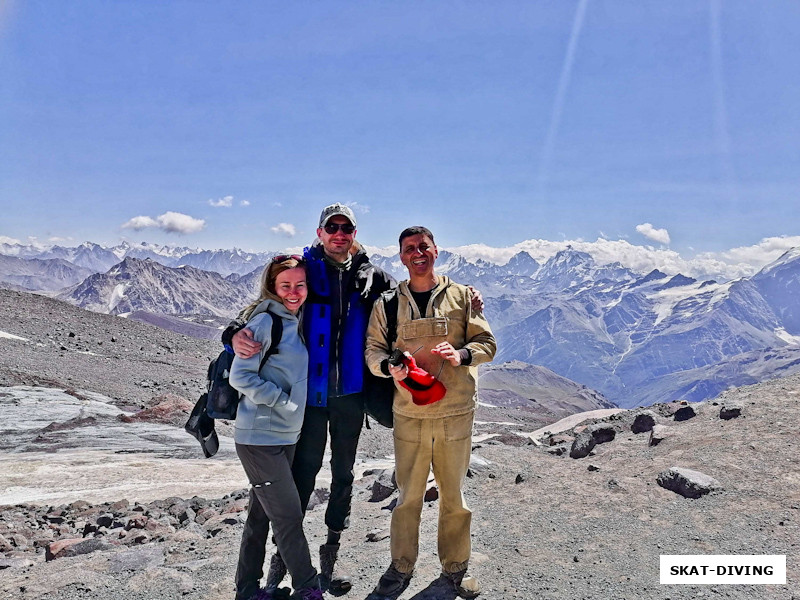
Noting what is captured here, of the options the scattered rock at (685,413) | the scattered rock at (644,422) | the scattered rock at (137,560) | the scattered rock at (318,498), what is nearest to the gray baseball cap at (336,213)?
the scattered rock at (137,560)

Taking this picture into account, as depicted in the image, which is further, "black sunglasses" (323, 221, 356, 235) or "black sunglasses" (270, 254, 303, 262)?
"black sunglasses" (323, 221, 356, 235)

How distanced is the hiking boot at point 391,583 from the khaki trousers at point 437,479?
61 mm

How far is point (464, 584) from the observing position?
5.66 metres

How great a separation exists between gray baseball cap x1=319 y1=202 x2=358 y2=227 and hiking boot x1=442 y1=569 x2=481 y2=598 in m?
4.03

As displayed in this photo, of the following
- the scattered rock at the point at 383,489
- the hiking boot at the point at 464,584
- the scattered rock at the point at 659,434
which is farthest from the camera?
the scattered rock at the point at 659,434

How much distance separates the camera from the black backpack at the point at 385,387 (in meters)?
5.52

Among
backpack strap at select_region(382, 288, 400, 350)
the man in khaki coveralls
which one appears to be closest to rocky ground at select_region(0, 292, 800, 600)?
the man in khaki coveralls

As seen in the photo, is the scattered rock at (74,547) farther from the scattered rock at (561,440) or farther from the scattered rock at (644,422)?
the scattered rock at (561,440)

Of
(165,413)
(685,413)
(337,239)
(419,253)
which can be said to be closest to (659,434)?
(685,413)

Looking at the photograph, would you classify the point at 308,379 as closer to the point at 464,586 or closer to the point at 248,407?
the point at 248,407

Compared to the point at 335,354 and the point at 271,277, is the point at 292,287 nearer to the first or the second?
the point at 271,277

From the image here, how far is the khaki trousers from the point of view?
543cm

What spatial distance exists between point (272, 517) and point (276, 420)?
96 centimetres

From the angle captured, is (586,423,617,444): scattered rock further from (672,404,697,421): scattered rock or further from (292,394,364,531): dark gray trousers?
(292,394,364,531): dark gray trousers
